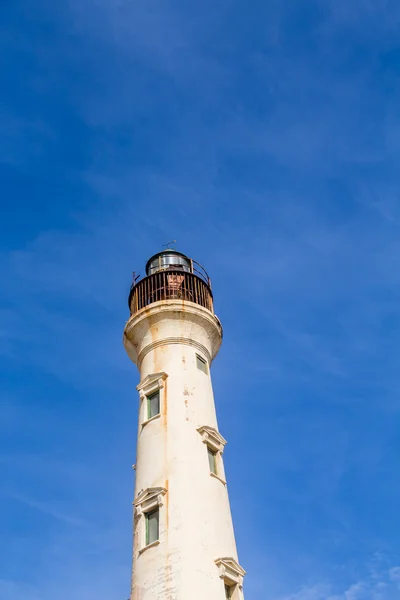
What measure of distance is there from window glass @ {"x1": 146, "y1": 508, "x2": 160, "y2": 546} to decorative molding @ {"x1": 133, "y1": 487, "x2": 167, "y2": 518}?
207 mm

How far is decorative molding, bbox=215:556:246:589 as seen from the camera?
73.2 feet

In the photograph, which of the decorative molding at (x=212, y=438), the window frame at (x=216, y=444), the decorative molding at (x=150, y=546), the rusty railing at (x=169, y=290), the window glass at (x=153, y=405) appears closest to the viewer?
the decorative molding at (x=150, y=546)

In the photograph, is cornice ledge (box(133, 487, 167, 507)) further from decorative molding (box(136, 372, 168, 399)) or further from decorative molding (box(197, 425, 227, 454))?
decorative molding (box(136, 372, 168, 399))

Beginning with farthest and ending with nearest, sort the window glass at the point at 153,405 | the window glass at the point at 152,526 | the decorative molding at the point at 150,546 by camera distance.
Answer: the window glass at the point at 153,405 < the window glass at the point at 152,526 < the decorative molding at the point at 150,546

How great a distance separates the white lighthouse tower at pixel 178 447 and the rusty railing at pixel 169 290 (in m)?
Result: 0.06

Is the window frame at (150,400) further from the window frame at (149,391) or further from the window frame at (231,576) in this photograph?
the window frame at (231,576)

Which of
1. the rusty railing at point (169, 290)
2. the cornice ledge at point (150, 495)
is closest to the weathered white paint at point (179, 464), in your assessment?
the cornice ledge at point (150, 495)

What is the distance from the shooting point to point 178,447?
25.2 metres

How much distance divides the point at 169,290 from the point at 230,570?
13502 mm

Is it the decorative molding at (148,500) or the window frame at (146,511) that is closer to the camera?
the window frame at (146,511)

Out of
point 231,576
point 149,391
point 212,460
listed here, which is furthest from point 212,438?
point 231,576

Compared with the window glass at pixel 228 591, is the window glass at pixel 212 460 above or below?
above

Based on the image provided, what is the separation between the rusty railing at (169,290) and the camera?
31.2m

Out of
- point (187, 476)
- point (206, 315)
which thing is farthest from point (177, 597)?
point (206, 315)
